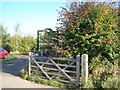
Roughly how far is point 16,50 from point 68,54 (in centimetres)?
2532

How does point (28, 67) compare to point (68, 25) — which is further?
point (28, 67)

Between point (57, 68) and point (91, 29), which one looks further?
point (57, 68)

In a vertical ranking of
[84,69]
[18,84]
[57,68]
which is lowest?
[18,84]

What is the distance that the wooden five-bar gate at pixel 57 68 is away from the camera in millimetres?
9031

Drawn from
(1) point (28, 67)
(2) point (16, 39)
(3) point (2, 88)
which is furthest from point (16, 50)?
(3) point (2, 88)

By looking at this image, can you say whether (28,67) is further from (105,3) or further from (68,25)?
(105,3)


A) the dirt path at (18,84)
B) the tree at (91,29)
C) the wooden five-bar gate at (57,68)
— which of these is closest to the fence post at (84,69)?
the wooden five-bar gate at (57,68)

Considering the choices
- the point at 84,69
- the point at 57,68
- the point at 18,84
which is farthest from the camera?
the point at 57,68

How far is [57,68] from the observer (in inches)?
391

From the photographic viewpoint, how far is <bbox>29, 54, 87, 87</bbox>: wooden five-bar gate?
9.03 metres

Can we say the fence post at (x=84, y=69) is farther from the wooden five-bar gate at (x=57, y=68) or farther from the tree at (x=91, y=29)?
the tree at (x=91, y=29)

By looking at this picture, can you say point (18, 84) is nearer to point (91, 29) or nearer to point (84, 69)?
point (84, 69)

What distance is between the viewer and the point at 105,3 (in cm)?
995

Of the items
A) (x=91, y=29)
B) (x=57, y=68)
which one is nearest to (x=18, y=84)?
(x=57, y=68)
